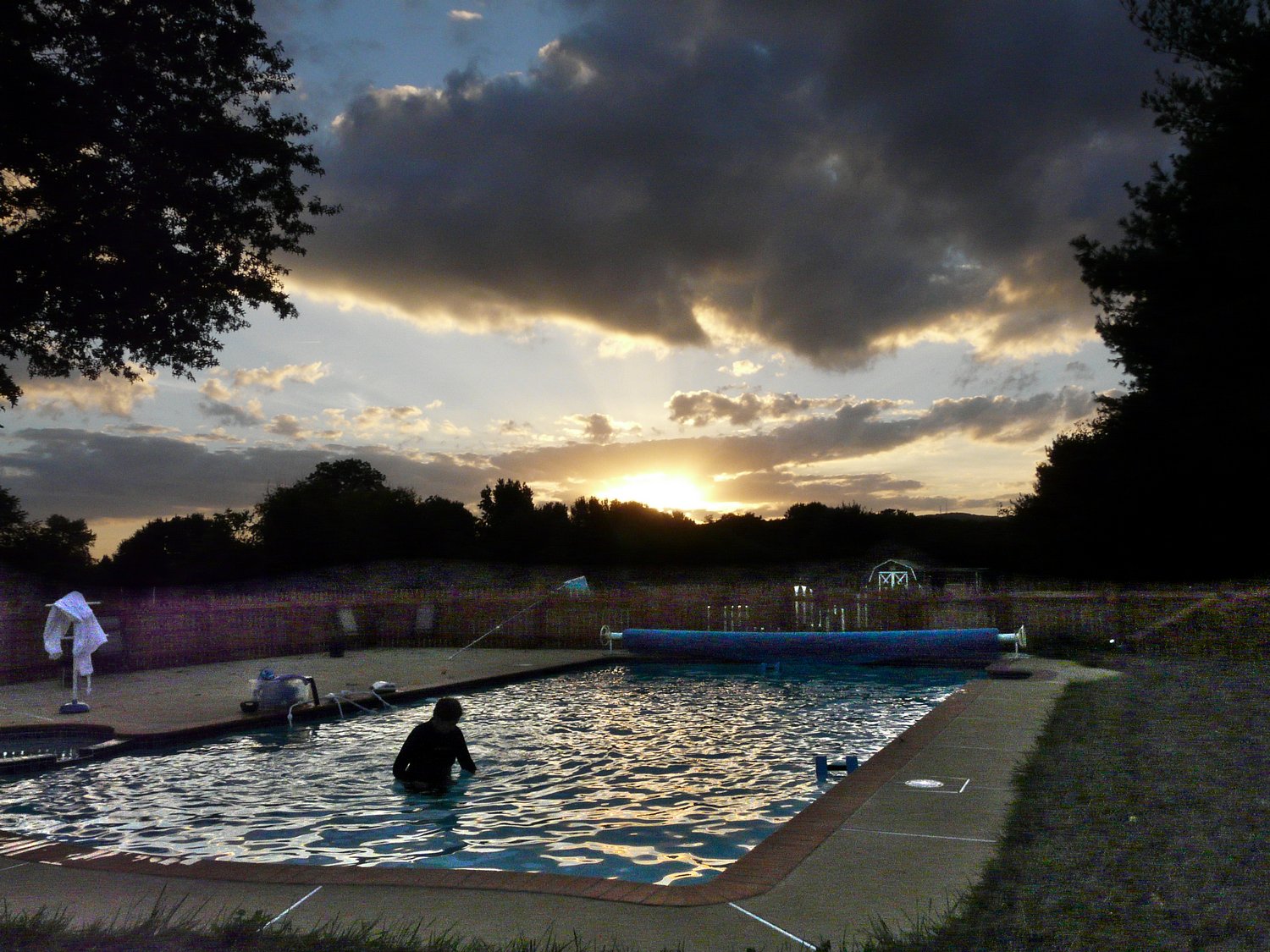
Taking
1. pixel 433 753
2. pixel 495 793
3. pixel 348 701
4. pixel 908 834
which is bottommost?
pixel 495 793

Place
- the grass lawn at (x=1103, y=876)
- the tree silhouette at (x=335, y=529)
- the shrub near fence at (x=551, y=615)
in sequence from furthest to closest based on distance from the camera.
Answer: the tree silhouette at (x=335, y=529)
the shrub near fence at (x=551, y=615)
the grass lawn at (x=1103, y=876)

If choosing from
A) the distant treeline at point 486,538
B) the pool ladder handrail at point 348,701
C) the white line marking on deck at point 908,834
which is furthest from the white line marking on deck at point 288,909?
the distant treeline at point 486,538

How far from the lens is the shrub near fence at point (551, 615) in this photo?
66.6 ft

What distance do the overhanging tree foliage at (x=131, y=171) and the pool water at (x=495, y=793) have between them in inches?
289

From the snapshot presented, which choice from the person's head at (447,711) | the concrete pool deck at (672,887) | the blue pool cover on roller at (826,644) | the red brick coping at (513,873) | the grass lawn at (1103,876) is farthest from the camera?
the blue pool cover on roller at (826,644)

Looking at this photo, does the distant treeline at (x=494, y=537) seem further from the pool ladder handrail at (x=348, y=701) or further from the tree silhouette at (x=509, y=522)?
the pool ladder handrail at (x=348, y=701)

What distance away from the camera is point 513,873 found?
5395mm

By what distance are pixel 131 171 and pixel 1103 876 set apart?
49.9ft

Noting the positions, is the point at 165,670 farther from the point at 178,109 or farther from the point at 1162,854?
the point at 1162,854

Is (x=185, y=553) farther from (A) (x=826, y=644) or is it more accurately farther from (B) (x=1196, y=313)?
(B) (x=1196, y=313)

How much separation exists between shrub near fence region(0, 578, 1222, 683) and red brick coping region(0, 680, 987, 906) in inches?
540

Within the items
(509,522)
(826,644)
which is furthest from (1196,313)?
(509,522)

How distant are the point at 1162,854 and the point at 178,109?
1573cm

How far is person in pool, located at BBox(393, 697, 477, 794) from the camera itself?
961 cm
